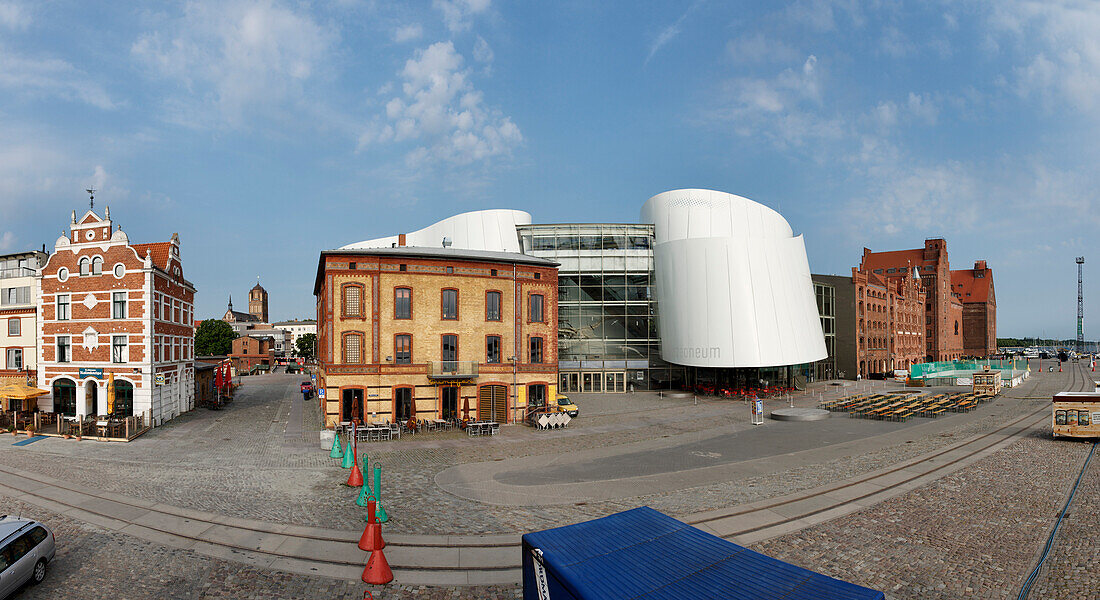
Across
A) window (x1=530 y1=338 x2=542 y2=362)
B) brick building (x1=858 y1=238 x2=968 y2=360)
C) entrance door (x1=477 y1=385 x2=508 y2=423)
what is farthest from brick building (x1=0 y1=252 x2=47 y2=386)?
brick building (x1=858 y1=238 x2=968 y2=360)

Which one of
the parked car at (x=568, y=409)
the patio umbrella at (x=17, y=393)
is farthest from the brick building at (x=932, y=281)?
the patio umbrella at (x=17, y=393)

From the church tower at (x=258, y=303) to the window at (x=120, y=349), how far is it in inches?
7146

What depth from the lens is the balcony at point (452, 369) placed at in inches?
1105

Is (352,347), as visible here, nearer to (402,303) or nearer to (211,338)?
(402,303)

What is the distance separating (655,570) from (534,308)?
25.3m

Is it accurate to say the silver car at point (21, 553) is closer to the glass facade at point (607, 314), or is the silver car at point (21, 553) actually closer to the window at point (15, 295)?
the window at point (15, 295)

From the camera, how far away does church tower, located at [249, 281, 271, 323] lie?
636 feet

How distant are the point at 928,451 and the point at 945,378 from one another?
147 ft

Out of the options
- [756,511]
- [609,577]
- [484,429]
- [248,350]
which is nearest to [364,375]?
[484,429]

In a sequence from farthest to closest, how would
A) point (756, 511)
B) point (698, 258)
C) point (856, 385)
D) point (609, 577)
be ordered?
point (856, 385), point (698, 258), point (756, 511), point (609, 577)

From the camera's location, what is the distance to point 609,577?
21.1 feet

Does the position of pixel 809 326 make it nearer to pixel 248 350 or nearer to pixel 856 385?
pixel 856 385

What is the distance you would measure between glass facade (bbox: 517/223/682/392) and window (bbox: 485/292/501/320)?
706 inches

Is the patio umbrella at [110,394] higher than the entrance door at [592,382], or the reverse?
the patio umbrella at [110,394]
